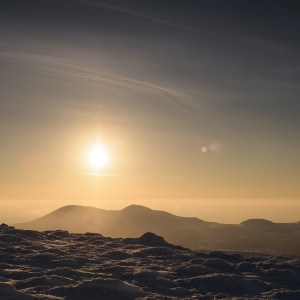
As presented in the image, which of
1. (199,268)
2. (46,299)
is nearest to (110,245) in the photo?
(199,268)

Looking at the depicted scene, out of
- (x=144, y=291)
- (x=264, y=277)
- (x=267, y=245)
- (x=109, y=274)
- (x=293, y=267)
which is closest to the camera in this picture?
(x=144, y=291)

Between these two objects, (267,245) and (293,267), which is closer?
(293,267)

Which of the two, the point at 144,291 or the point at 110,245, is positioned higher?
the point at 110,245

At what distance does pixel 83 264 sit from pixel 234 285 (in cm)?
1344

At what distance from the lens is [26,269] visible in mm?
30234

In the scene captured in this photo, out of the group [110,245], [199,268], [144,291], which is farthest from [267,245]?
[144,291]

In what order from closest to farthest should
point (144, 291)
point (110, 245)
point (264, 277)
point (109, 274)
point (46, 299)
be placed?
point (46, 299)
point (144, 291)
point (109, 274)
point (264, 277)
point (110, 245)

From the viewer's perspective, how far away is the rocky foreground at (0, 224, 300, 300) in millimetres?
24094

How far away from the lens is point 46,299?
70.0 ft

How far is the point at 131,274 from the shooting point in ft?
97.6

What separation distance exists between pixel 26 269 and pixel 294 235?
160503 mm

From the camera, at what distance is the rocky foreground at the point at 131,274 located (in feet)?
79.0

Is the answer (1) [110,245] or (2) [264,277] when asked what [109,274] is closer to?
(2) [264,277]

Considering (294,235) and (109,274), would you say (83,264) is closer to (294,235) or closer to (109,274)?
(109,274)
